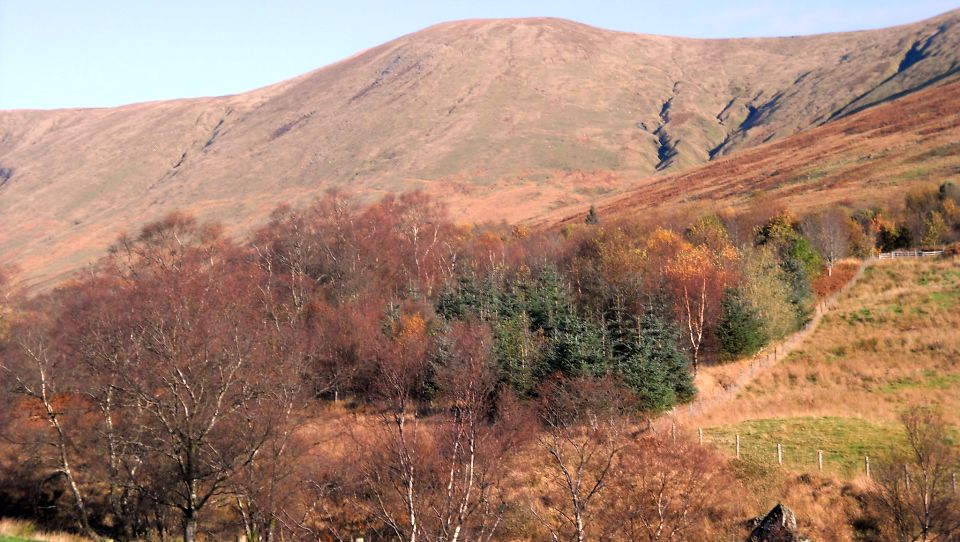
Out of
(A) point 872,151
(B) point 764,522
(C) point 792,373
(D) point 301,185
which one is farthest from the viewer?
(D) point 301,185

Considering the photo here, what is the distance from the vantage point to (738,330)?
4241 centimetres

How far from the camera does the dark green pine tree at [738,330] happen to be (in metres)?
42.4

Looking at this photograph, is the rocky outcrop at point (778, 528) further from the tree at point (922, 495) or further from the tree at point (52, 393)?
the tree at point (52, 393)

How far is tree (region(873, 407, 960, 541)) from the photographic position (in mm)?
20141

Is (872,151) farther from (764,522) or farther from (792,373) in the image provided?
(764,522)

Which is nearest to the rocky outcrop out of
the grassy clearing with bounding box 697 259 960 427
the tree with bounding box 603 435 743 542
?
the tree with bounding box 603 435 743 542

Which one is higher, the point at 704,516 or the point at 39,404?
the point at 39,404

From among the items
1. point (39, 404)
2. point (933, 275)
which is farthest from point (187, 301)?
point (933, 275)

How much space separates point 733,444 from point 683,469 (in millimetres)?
4201

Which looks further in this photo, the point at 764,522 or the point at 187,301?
the point at 187,301

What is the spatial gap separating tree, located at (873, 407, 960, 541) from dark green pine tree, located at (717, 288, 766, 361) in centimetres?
1893

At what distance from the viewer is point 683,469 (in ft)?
89.4

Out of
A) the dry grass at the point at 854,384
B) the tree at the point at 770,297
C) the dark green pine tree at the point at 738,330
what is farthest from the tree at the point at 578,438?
the tree at the point at 770,297

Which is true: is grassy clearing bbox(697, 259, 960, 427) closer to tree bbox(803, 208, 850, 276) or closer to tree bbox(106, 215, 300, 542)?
tree bbox(803, 208, 850, 276)
